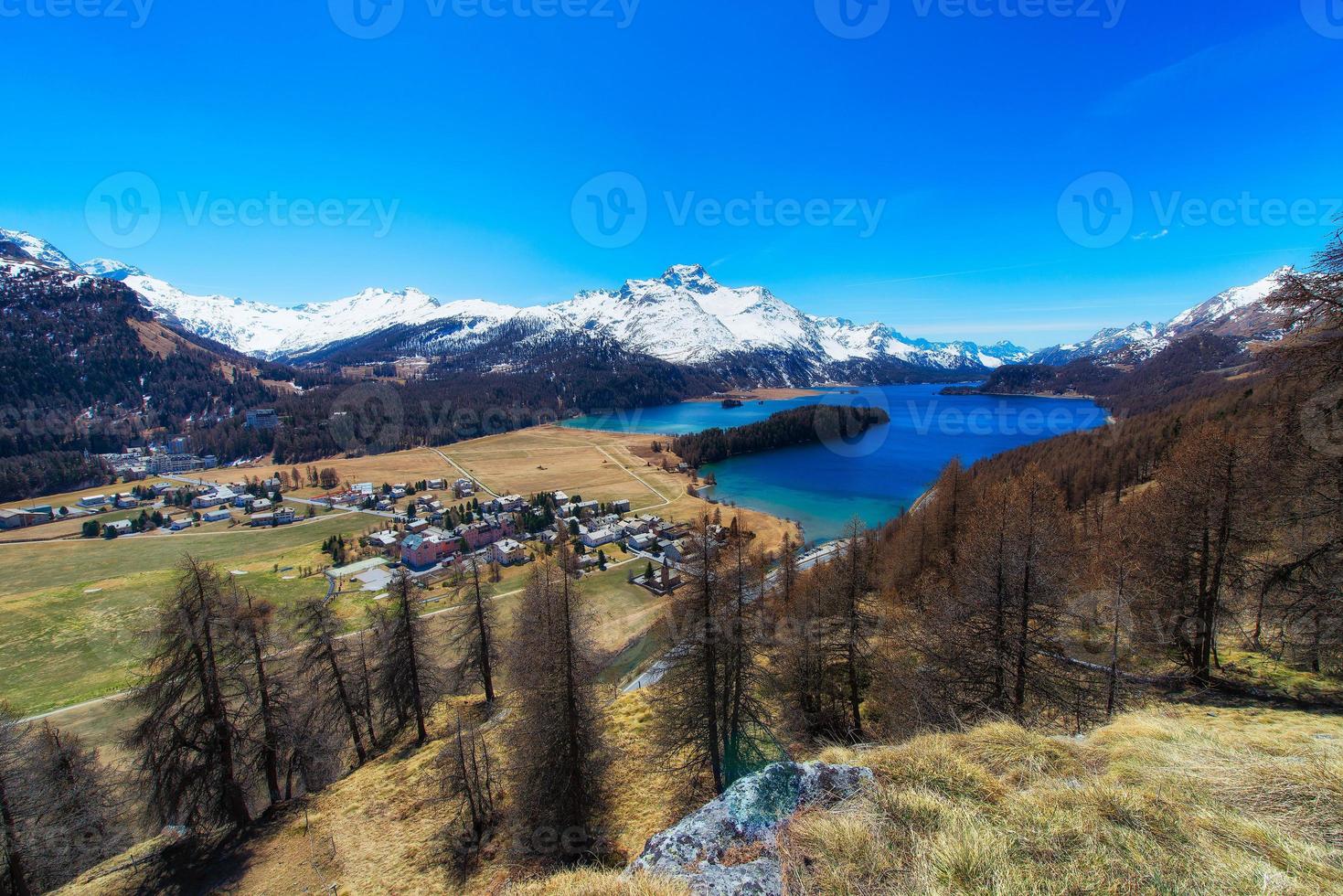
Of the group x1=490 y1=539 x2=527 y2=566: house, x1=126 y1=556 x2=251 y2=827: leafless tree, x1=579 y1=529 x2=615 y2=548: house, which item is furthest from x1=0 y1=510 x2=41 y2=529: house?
x1=126 y1=556 x2=251 y2=827: leafless tree

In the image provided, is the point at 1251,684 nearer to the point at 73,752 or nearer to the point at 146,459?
the point at 73,752

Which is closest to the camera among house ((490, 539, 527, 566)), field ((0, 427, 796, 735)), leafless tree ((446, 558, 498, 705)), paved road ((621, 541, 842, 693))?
paved road ((621, 541, 842, 693))

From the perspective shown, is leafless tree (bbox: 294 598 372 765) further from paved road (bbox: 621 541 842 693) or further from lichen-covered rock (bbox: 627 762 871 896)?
lichen-covered rock (bbox: 627 762 871 896)

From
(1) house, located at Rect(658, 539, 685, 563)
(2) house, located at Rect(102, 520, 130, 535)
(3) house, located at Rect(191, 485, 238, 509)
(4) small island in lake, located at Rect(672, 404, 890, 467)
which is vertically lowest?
(1) house, located at Rect(658, 539, 685, 563)

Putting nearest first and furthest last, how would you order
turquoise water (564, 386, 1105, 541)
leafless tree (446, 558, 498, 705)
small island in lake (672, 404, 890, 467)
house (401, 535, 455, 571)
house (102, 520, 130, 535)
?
1. leafless tree (446, 558, 498, 705)
2. house (401, 535, 455, 571)
3. house (102, 520, 130, 535)
4. turquoise water (564, 386, 1105, 541)
5. small island in lake (672, 404, 890, 467)

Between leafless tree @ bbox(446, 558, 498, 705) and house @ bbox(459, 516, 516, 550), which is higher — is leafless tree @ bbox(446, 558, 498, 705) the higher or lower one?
the higher one

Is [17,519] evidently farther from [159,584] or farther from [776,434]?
[776,434]
